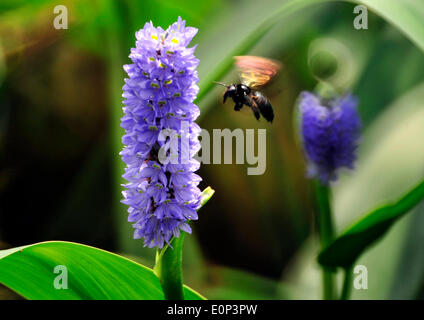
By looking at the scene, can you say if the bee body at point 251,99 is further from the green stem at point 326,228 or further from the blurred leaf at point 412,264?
the blurred leaf at point 412,264

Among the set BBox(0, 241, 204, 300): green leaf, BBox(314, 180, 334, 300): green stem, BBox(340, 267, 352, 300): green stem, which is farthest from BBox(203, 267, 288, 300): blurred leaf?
BBox(0, 241, 204, 300): green leaf

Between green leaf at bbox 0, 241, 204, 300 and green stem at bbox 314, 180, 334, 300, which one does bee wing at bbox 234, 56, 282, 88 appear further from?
green leaf at bbox 0, 241, 204, 300

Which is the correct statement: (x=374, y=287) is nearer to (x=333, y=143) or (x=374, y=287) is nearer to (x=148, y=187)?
(x=333, y=143)

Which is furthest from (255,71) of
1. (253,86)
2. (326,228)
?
(326,228)

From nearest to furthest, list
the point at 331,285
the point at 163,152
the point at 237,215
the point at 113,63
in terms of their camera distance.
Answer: the point at 163,152 < the point at 331,285 < the point at 113,63 < the point at 237,215

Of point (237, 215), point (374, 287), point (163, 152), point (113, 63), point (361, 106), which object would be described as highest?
point (113, 63)

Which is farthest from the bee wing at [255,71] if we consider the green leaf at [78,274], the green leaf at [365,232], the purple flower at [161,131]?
the green leaf at [78,274]

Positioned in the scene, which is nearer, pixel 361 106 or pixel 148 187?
pixel 148 187

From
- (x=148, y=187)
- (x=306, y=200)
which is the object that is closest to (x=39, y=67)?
(x=306, y=200)
